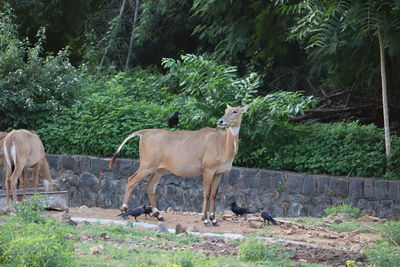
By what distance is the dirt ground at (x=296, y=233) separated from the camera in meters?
10.6

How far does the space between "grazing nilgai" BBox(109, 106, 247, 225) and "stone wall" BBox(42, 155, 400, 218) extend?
355 centimetres

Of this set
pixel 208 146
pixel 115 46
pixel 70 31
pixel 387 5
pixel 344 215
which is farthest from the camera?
pixel 70 31

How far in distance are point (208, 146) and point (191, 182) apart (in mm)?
4780

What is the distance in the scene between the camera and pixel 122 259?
927cm

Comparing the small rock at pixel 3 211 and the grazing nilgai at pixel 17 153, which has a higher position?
the grazing nilgai at pixel 17 153

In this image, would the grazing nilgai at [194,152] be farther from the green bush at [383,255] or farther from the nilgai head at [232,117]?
the green bush at [383,255]

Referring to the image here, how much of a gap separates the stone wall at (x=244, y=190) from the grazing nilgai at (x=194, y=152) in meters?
3.55

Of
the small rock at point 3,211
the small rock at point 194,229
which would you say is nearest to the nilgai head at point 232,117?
the small rock at point 194,229

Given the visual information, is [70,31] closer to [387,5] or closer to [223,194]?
[223,194]

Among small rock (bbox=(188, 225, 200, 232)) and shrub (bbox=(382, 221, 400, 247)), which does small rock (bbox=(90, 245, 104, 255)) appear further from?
shrub (bbox=(382, 221, 400, 247))

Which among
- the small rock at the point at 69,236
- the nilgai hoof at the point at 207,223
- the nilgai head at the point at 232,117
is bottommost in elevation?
the nilgai hoof at the point at 207,223

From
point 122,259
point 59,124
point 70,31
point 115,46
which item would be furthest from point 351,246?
point 70,31

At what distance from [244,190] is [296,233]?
5381 millimetres

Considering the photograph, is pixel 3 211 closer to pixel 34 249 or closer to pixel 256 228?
pixel 256 228
